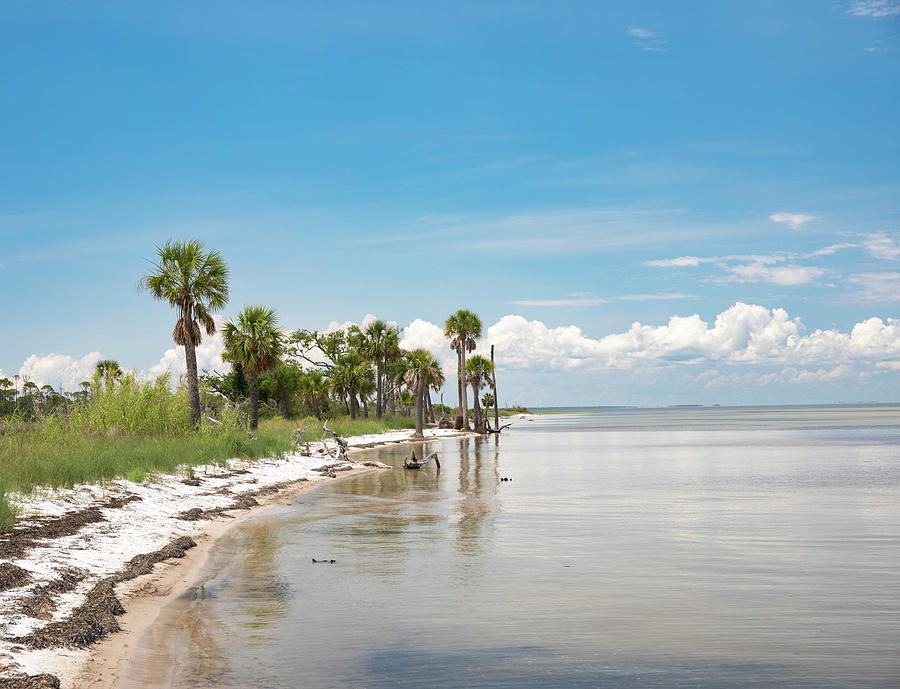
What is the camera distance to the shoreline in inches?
316

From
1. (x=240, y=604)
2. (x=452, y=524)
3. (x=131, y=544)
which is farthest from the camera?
(x=452, y=524)

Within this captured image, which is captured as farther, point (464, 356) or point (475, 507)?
point (464, 356)

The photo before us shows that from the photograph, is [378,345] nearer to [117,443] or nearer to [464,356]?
[464,356]

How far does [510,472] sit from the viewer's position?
3744 centimetres

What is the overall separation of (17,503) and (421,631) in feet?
28.0

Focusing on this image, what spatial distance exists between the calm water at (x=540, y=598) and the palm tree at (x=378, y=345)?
5702 cm

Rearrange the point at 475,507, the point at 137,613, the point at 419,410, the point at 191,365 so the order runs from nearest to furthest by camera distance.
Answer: the point at 137,613
the point at 475,507
the point at 191,365
the point at 419,410

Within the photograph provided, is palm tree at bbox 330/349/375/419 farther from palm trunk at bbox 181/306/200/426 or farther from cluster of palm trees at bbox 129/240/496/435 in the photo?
palm trunk at bbox 181/306/200/426

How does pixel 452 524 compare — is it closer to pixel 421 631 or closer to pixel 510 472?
pixel 421 631

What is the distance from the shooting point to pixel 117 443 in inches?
921

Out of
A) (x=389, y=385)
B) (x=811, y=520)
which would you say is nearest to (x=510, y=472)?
(x=811, y=520)

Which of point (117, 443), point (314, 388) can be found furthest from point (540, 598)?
point (314, 388)

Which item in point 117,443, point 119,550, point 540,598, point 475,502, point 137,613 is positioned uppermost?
point 117,443

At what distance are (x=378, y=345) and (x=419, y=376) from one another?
39.2 ft
